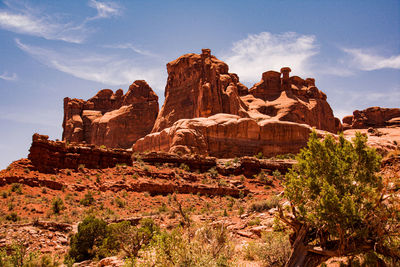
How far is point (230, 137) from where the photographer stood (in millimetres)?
55031

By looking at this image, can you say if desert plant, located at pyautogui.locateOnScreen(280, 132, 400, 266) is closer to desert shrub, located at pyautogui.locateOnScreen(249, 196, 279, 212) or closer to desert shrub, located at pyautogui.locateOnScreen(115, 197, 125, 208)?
desert shrub, located at pyautogui.locateOnScreen(249, 196, 279, 212)

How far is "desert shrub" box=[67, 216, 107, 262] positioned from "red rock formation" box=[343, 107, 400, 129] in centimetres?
10636

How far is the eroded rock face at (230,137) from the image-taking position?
51.7 meters

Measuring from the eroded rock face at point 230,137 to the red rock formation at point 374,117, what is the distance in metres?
61.5

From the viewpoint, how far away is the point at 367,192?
33.7 ft

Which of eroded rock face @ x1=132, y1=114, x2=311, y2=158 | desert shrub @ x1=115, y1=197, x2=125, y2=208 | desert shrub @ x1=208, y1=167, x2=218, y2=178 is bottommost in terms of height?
desert shrub @ x1=115, y1=197, x2=125, y2=208

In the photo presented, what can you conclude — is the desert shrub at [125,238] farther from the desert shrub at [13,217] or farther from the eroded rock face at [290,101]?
the eroded rock face at [290,101]

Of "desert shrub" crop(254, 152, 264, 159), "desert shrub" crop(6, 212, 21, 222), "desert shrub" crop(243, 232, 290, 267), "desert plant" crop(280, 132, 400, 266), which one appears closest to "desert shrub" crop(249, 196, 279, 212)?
"desert shrub" crop(243, 232, 290, 267)

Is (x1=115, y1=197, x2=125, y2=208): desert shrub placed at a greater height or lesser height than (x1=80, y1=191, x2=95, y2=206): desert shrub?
lesser

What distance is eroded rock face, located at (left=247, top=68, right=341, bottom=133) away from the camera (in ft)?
271

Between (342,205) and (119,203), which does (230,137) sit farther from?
(342,205)

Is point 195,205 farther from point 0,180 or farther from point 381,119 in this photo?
point 381,119

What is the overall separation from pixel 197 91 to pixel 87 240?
181 ft

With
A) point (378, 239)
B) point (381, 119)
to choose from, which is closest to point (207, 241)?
point (378, 239)
